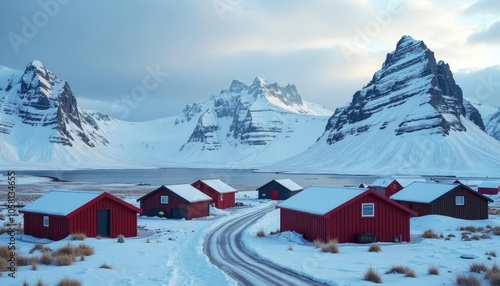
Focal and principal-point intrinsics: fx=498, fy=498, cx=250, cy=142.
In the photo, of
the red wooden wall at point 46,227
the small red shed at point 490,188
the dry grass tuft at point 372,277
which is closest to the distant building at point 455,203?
the dry grass tuft at point 372,277

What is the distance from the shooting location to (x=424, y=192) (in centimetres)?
5069

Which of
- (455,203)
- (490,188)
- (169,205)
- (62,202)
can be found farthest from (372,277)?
(490,188)

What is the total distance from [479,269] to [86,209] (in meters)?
25.4

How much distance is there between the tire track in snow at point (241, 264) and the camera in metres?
19.9

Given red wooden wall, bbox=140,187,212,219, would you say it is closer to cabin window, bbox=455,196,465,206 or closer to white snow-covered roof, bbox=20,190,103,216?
white snow-covered roof, bbox=20,190,103,216

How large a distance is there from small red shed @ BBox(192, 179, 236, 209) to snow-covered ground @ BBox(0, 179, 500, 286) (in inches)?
967

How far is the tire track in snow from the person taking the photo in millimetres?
19891

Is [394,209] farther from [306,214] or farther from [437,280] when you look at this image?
[437,280]

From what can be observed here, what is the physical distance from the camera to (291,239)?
34.2 metres

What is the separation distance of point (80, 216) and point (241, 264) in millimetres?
15393

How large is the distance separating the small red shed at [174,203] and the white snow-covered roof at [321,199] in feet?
53.6

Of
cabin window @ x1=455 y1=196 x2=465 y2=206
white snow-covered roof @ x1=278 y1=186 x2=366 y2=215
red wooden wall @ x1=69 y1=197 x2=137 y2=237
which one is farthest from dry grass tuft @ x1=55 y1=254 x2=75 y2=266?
cabin window @ x1=455 y1=196 x2=465 y2=206

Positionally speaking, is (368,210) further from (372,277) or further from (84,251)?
(84,251)

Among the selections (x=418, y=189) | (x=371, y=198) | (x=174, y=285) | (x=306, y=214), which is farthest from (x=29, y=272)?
(x=418, y=189)
